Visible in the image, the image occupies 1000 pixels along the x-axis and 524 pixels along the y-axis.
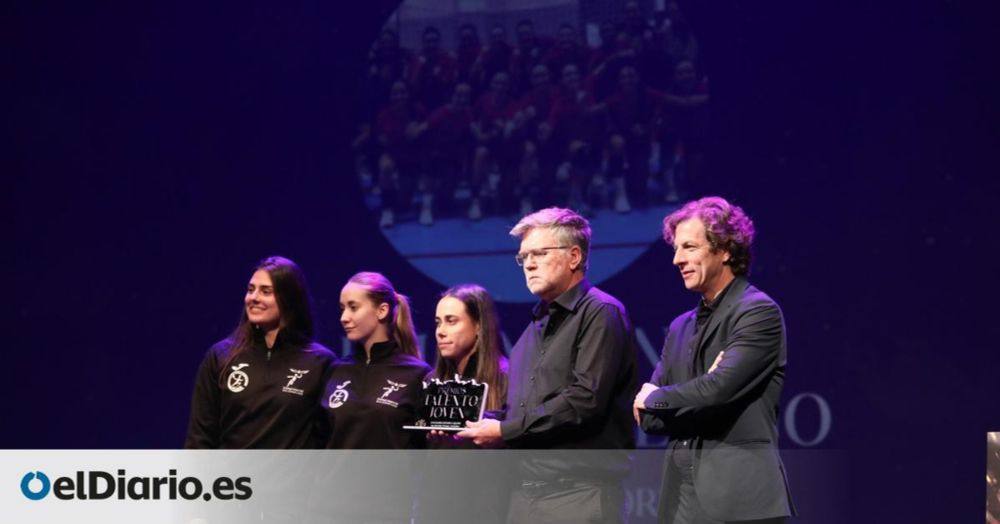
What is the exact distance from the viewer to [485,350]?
420 centimetres

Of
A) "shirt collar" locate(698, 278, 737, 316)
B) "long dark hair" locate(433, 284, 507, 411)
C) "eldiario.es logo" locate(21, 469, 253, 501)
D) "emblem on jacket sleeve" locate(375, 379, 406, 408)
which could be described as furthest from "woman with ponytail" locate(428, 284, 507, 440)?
"eldiario.es logo" locate(21, 469, 253, 501)

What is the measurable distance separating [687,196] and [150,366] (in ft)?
10.1

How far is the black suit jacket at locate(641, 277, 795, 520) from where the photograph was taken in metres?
3.26

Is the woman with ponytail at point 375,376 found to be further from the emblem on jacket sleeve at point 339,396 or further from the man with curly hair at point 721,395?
the man with curly hair at point 721,395

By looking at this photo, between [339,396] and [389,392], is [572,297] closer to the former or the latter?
[389,392]

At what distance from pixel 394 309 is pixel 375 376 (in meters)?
0.30

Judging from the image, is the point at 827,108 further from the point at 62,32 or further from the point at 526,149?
the point at 62,32

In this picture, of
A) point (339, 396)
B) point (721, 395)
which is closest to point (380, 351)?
point (339, 396)

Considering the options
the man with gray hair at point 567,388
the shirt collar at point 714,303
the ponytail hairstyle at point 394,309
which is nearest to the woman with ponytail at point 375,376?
the ponytail hairstyle at point 394,309

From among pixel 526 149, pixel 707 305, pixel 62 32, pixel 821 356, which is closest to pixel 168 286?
pixel 62 32

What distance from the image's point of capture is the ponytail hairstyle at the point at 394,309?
14.5ft

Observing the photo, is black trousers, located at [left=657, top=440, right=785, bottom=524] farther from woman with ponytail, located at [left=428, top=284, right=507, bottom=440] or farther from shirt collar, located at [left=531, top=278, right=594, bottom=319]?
woman with ponytail, located at [left=428, top=284, right=507, bottom=440]

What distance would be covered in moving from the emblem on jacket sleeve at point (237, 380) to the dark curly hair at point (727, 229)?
5.71ft

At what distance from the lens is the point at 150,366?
21.6 ft
